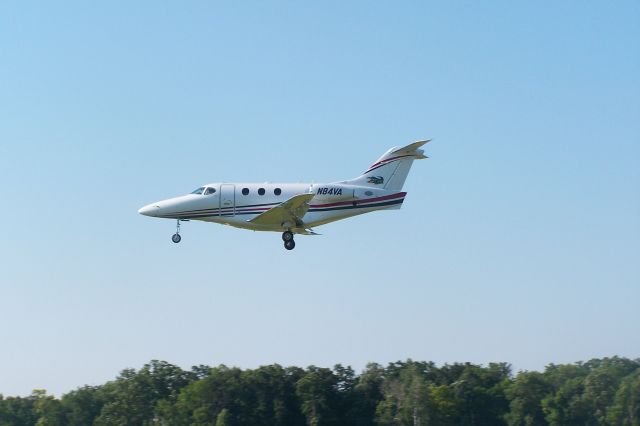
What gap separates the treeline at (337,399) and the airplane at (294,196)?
30.5 m

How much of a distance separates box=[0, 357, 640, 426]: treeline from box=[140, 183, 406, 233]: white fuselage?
101 feet

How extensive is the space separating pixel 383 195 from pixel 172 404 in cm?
4020

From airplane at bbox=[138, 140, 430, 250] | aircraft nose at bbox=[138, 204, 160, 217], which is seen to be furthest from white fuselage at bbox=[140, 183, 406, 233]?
aircraft nose at bbox=[138, 204, 160, 217]

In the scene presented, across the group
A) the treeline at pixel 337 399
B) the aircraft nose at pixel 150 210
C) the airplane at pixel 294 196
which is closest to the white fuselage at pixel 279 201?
the airplane at pixel 294 196

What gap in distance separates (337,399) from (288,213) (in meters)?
37.2

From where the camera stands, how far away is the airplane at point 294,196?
61438 mm

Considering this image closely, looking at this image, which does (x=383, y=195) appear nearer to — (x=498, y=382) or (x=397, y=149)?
(x=397, y=149)

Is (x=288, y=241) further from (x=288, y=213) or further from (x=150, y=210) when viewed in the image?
(x=150, y=210)

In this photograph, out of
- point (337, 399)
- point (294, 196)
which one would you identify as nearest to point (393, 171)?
point (294, 196)

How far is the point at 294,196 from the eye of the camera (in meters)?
60.3

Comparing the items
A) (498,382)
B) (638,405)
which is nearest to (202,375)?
(498,382)

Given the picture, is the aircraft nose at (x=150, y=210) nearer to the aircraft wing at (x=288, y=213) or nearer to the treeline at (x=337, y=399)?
the aircraft wing at (x=288, y=213)

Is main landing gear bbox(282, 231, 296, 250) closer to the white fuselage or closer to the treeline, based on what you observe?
the white fuselage

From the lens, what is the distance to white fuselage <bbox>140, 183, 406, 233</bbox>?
6150 centimetres
